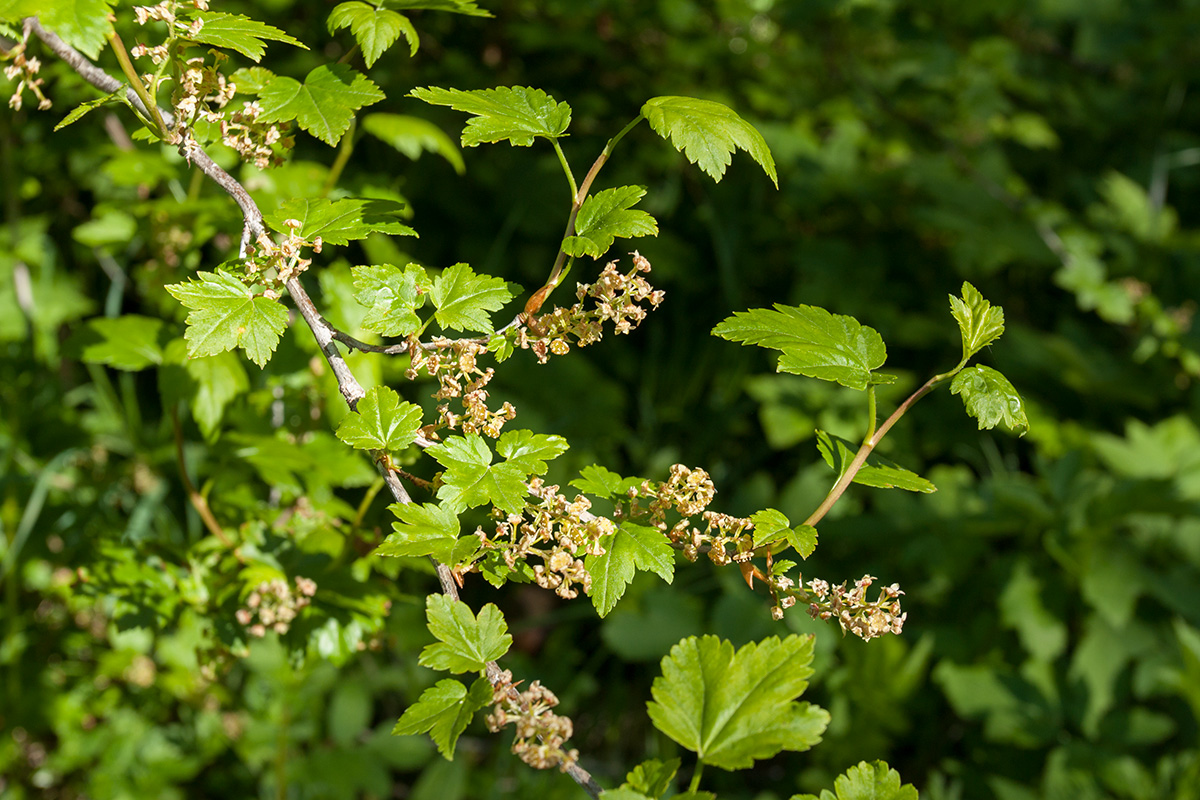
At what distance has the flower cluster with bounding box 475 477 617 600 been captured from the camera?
828 millimetres

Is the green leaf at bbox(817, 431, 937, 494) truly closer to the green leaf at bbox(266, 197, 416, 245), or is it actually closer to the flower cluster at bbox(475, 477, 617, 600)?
the flower cluster at bbox(475, 477, 617, 600)

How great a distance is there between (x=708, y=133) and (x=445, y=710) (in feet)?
2.14

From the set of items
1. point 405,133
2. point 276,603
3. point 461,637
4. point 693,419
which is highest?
point 405,133

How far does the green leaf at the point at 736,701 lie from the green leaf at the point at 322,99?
68cm

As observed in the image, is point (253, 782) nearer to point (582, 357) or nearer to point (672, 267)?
point (582, 357)

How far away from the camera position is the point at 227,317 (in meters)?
0.84

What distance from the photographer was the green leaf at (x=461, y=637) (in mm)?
812

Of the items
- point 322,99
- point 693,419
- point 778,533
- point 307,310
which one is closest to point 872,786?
point 778,533

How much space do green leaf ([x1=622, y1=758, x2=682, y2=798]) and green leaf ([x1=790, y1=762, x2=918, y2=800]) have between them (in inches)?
6.3

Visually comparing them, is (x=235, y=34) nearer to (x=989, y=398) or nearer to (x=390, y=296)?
(x=390, y=296)

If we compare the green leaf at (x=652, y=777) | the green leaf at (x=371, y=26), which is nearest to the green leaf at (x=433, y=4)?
the green leaf at (x=371, y=26)

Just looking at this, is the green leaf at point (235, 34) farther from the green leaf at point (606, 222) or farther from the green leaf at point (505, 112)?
the green leaf at point (606, 222)

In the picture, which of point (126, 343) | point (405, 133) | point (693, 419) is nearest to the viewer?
point (126, 343)

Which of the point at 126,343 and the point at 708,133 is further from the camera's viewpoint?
the point at 126,343
